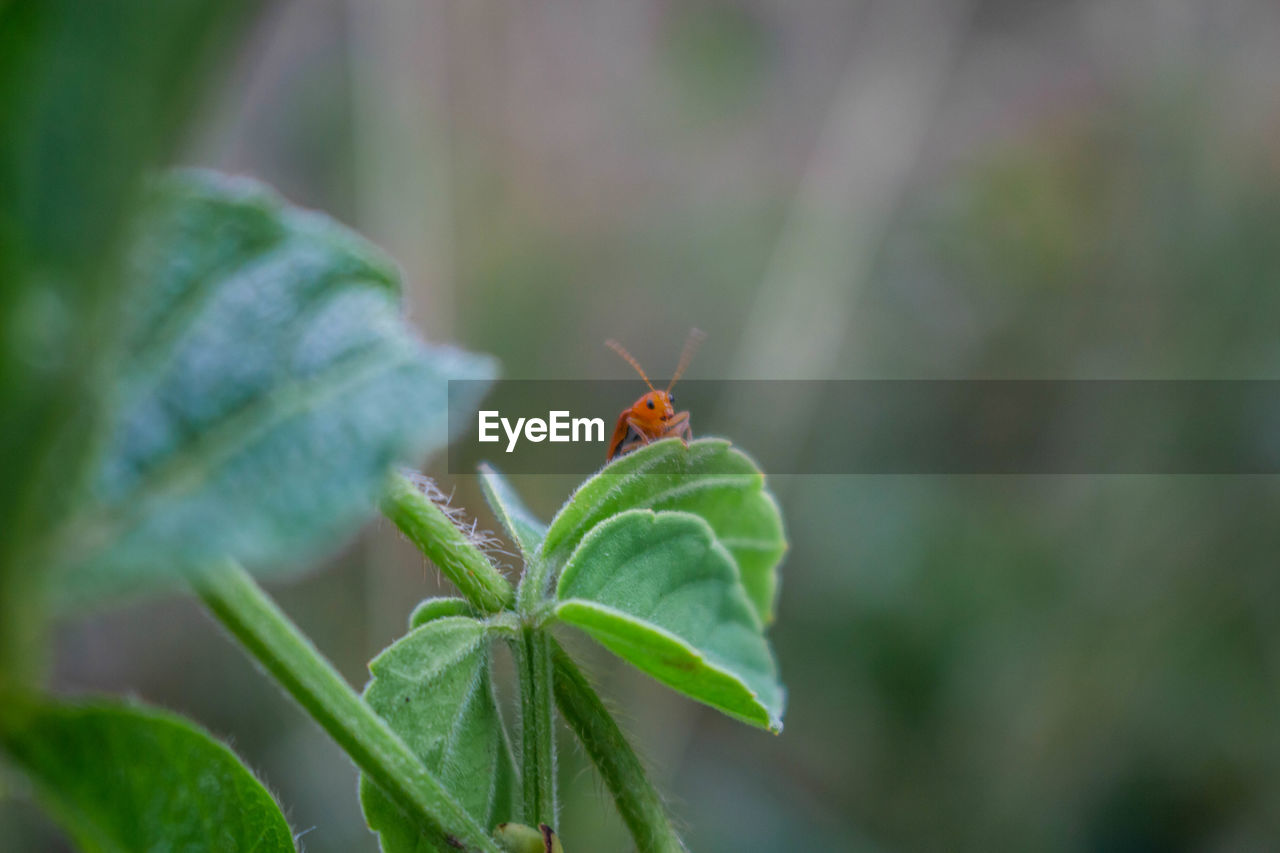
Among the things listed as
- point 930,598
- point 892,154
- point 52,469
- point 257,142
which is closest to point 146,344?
point 52,469

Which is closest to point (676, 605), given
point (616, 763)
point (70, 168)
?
point (616, 763)

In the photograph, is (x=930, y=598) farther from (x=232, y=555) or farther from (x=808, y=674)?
(x=232, y=555)

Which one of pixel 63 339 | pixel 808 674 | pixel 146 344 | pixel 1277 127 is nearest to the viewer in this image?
pixel 63 339

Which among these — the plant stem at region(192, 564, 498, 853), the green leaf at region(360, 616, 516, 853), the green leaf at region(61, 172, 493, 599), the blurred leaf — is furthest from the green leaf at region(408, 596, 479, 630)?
the blurred leaf

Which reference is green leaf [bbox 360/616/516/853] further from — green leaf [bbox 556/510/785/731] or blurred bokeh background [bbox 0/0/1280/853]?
blurred bokeh background [bbox 0/0/1280/853]

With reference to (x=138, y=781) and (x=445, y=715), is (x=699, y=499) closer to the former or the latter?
(x=445, y=715)
